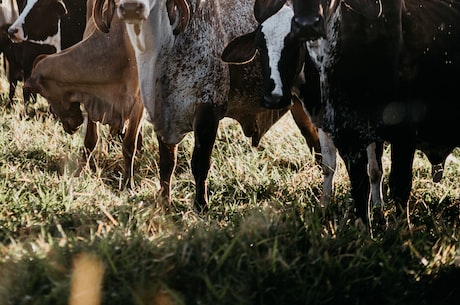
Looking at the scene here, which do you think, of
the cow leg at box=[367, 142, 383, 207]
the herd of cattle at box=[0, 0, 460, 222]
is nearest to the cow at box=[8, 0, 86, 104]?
the herd of cattle at box=[0, 0, 460, 222]

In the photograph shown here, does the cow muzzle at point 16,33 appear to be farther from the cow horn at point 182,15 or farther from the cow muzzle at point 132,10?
the cow muzzle at point 132,10

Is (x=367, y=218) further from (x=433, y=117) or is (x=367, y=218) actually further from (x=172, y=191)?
(x=172, y=191)

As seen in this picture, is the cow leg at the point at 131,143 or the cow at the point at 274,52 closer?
the cow at the point at 274,52

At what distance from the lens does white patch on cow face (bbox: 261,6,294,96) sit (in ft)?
14.6

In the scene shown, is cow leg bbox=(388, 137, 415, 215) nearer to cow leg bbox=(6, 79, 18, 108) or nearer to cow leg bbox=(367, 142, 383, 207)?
cow leg bbox=(367, 142, 383, 207)

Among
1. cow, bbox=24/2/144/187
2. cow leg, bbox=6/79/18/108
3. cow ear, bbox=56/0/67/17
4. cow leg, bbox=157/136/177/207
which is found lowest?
cow leg, bbox=6/79/18/108

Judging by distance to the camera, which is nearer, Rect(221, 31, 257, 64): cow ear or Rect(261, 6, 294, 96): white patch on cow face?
Rect(261, 6, 294, 96): white patch on cow face

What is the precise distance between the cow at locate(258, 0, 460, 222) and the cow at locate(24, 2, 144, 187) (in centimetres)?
157

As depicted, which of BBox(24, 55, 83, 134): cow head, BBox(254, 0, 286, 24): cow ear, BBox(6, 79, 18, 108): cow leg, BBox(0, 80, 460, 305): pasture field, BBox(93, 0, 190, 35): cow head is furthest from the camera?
BBox(6, 79, 18, 108): cow leg

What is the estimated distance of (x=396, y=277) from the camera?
3834 mm

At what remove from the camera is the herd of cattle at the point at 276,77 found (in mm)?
4332

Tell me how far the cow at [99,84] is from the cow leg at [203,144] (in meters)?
0.80

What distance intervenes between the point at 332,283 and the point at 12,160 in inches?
111

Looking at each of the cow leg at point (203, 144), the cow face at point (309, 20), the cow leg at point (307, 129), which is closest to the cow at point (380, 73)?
the cow face at point (309, 20)
